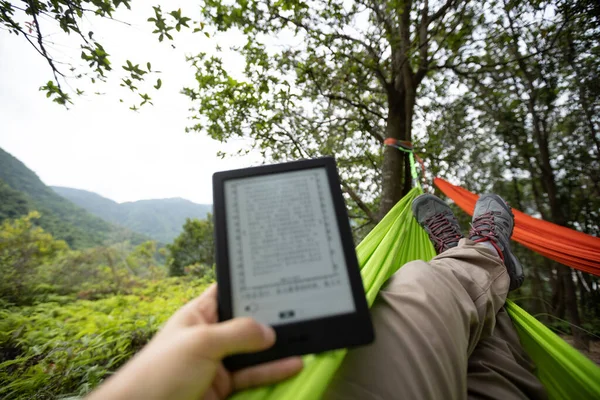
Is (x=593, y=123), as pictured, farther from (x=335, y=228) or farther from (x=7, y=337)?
(x=7, y=337)

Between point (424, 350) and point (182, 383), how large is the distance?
477 millimetres

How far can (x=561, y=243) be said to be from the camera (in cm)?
155

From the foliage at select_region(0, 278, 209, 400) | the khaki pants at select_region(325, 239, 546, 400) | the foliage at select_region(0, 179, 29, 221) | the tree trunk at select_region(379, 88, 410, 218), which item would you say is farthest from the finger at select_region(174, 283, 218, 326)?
the foliage at select_region(0, 179, 29, 221)

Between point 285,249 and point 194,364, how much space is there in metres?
0.23

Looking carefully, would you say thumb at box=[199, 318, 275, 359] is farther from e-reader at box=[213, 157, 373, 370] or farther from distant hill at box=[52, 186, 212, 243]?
distant hill at box=[52, 186, 212, 243]

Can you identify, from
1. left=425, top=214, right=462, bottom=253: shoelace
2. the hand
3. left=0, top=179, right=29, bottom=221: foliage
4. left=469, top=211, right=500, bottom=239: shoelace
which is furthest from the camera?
left=0, top=179, right=29, bottom=221: foliage

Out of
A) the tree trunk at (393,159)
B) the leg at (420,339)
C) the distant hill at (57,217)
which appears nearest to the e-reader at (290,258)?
the leg at (420,339)

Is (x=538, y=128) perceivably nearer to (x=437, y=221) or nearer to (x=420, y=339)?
(x=437, y=221)

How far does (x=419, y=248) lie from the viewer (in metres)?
1.32

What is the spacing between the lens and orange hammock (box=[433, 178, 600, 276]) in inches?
56.5

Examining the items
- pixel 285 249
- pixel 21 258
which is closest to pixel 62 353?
pixel 285 249

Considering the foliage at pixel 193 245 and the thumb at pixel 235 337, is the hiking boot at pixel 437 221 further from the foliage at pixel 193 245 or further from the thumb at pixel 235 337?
the foliage at pixel 193 245

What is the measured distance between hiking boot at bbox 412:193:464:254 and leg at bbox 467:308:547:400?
54cm

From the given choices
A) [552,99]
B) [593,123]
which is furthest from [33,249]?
[593,123]
